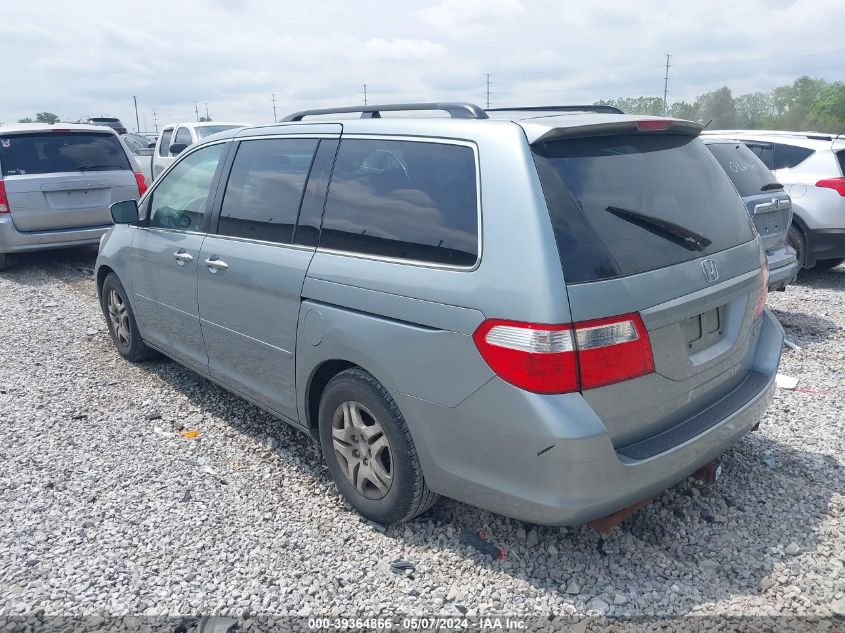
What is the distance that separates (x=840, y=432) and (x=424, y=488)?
2.82m

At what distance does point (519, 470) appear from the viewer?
264cm

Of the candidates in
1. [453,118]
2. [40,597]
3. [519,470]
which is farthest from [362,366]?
[40,597]

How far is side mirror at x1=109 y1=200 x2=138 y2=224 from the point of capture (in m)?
4.98

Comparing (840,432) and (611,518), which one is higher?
(611,518)

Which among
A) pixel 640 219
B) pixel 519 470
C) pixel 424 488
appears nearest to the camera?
pixel 519 470

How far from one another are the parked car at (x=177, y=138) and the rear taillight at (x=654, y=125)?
13.0m

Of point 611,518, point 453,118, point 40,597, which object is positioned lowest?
point 40,597

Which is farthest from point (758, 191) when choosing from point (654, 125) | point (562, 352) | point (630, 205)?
point (562, 352)

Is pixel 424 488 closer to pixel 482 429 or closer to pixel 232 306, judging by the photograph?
pixel 482 429

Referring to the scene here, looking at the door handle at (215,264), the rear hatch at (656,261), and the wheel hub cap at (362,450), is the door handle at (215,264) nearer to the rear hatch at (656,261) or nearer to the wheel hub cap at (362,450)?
the wheel hub cap at (362,450)

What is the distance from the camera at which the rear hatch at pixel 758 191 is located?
20.9ft

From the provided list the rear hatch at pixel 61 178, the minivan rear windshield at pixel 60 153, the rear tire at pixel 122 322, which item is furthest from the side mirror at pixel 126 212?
the minivan rear windshield at pixel 60 153

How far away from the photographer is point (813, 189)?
8.29 metres

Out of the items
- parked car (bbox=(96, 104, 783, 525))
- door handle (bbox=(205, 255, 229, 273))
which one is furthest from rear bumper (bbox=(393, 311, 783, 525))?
door handle (bbox=(205, 255, 229, 273))
